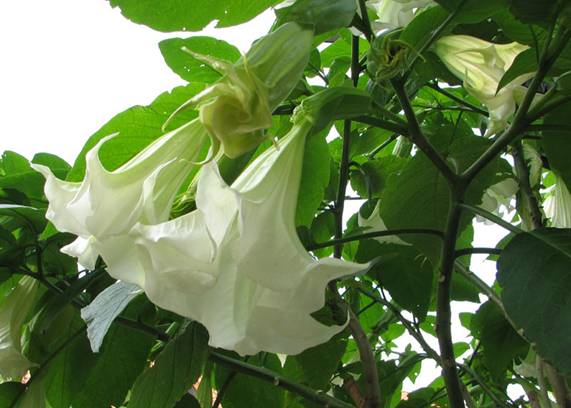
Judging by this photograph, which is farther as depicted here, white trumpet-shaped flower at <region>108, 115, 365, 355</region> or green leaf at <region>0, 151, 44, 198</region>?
green leaf at <region>0, 151, 44, 198</region>

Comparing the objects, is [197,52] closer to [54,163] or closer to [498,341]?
[54,163]

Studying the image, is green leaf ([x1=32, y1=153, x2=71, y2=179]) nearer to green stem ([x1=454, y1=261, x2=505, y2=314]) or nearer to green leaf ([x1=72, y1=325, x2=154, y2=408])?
green leaf ([x1=72, y1=325, x2=154, y2=408])

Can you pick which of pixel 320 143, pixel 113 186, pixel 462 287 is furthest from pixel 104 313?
pixel 462 287

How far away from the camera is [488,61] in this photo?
66cm

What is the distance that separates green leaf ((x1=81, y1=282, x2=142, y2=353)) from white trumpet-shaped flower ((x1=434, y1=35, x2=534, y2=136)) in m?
0.36

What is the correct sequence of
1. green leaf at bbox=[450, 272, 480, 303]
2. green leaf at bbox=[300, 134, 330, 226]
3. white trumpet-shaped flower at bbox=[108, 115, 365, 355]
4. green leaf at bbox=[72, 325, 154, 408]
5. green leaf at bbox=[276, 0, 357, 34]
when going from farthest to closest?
green leaf at bbox=[450, 272, 480, 303] → green leaf at bbox=[72, 325, 154, 408] → green leaf at bbox=[300, 134, 330, 226] → green leaf at bbox=[276, 0, 357, 34] → white trumpet-shaped flower at bbox=[108, 115, 365, 355]

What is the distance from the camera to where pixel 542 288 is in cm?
58

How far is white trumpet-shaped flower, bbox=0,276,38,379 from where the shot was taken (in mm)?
763

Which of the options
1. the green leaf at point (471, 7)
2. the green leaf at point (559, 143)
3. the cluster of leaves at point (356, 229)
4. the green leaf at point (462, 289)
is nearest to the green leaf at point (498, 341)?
the cluster of leaves at point (356, 229)

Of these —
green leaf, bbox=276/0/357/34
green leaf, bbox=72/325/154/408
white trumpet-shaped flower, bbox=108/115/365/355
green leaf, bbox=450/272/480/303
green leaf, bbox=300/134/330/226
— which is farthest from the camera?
green leaf, bbox=450/272/480/303

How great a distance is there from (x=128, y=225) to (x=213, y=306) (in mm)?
75

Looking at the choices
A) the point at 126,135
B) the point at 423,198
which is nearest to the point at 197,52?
the point at 126,135

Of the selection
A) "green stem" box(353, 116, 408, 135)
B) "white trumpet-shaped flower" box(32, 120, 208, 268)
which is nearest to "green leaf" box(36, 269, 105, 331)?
"white trumpet-shaped flower" box(32, 120, 208, 268)

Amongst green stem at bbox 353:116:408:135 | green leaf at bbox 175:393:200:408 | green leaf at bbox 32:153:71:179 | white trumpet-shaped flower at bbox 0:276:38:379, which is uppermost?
green stem at bbox 353:116:408:135
